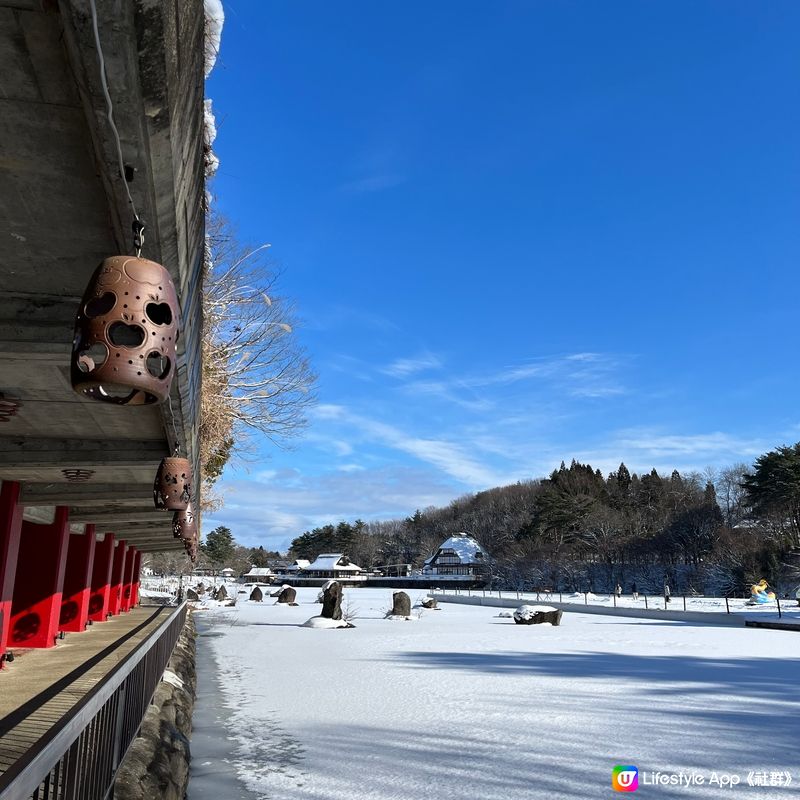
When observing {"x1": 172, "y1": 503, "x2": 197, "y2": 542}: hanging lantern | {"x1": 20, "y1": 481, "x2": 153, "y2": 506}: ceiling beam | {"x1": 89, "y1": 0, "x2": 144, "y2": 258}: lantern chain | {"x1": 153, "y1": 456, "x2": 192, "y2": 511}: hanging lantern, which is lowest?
{"x1": 172, "y1": 503, "x2": 197, "y2": 542}: hanging lantern

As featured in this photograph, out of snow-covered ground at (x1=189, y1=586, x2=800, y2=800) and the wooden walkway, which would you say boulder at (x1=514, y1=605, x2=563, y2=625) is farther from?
the wooden walkway

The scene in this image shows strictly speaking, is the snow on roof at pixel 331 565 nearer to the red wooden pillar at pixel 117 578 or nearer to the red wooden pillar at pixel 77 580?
the red wooden pillar at pixel 117 578

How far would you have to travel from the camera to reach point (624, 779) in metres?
6.30

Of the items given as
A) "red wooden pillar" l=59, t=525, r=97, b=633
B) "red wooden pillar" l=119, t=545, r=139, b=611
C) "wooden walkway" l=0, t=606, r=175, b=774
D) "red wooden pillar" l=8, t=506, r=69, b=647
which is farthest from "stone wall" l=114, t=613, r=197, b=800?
"red wooden pillar" l=119, t=545, r=139, b=611

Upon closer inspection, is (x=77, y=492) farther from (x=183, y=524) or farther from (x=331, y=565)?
(x=331, y=565)

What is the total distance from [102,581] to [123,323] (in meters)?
19.6

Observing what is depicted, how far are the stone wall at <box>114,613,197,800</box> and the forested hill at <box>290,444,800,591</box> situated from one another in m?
40.6

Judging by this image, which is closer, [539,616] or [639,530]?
[539,616]

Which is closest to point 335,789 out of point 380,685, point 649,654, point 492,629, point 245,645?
point 380,685

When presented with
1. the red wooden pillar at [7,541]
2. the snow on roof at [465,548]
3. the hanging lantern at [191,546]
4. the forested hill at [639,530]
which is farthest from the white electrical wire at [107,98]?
the snow on roof at [465,548]

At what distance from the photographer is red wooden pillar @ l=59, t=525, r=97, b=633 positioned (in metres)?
15.0

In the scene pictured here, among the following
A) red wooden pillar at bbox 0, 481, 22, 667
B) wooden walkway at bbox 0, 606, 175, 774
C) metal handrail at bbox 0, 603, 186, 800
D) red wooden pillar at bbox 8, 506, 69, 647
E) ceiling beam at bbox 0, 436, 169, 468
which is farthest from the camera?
red wooden pillar at bbox 8, 506, 69, 647

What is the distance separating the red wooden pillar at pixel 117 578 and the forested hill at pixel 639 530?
36.4m

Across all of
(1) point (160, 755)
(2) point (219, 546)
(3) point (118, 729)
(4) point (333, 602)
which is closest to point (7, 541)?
(1) point (160, 755)
